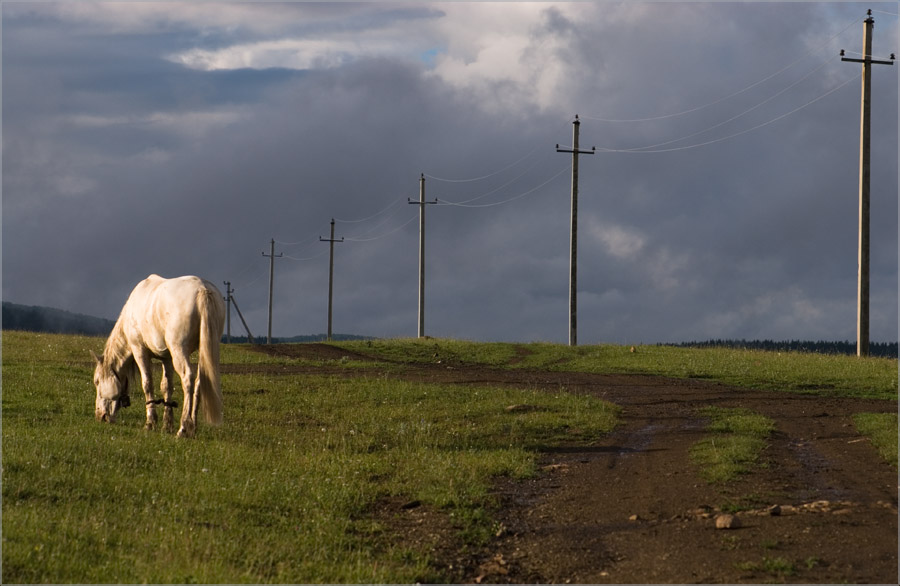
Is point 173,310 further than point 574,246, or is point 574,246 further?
point 574,246

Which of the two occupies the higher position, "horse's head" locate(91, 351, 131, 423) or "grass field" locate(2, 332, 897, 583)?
"horse's head" locate(91, 351, 131, 423)

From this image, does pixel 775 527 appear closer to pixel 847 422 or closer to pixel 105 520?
pixel 105 520

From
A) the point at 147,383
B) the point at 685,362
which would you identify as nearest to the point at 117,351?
the point at 147,383

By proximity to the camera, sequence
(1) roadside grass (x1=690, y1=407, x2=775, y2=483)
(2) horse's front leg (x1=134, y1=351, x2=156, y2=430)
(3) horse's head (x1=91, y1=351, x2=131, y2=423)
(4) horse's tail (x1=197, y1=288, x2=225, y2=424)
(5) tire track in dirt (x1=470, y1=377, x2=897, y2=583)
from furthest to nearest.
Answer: (3) horse's head (x1=91, y1=351, x2=131, y2=423)
(2) horse's front leg (x1=134, y1=351, x2=156, y2=430)
(4) horse's tail (x1=197, y1=288, x2=225, y2=424)
(1) roadside grass (x1=690, y1=407, x2=775, y2=483)
(5) tire track in dirt (x1=470, y1=377, x2=897, y2=583)

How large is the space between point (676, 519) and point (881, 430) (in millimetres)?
7695

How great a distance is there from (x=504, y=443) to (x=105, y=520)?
7897 mm

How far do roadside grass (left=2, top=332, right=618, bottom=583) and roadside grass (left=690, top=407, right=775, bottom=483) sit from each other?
228 centimetres

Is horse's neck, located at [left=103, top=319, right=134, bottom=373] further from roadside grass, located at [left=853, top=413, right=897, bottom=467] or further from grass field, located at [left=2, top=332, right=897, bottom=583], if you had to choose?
roadside grass, located at [left=853, top=413, right=897, bottom=467]

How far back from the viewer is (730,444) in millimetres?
15328

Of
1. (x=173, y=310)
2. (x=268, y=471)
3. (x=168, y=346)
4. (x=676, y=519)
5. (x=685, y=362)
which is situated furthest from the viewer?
(x=685, y=362)

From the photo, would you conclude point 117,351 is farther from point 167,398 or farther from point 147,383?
point 167,398

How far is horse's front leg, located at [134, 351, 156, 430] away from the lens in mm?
17786

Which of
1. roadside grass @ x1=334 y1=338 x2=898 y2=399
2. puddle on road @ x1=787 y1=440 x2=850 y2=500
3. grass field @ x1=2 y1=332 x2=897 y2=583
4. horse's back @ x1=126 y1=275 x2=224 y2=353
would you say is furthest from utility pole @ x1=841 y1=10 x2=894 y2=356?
horse's back @ x1=126 y1=275 x2=224 y2=353

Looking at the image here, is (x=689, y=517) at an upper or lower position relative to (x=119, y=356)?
lower
